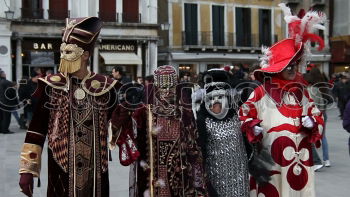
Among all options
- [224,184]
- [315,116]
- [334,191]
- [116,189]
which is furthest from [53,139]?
[334,191]

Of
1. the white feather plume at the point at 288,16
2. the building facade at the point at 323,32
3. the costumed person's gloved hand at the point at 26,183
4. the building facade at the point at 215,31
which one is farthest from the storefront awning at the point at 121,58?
the costumed person's gloved hand at the point at 26,183

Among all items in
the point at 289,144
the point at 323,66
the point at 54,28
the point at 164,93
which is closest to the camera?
the point at 164,93

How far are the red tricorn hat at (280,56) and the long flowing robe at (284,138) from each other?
23 centimetres

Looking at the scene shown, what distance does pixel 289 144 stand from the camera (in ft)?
16.2

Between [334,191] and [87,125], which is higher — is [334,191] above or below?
below

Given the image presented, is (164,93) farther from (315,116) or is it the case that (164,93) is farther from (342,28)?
(342,28)

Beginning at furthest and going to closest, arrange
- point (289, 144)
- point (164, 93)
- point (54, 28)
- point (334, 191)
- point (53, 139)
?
point (54, 28), point (334, 191), point (289, 144), point (164, 93), point (53, 139)

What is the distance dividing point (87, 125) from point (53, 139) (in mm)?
279

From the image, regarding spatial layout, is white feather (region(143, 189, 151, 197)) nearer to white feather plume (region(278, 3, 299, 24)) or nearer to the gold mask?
the gold mask

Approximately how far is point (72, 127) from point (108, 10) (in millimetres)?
23907

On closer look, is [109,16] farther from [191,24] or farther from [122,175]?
[122,175]

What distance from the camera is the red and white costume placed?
16.2 ft

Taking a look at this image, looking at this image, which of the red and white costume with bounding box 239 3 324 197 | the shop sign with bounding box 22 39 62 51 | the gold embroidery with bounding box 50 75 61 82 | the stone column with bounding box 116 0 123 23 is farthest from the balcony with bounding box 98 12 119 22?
the gold embroidery with bounding box 50 75 61 82

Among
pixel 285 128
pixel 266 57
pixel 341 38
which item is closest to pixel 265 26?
pixel 341 38
